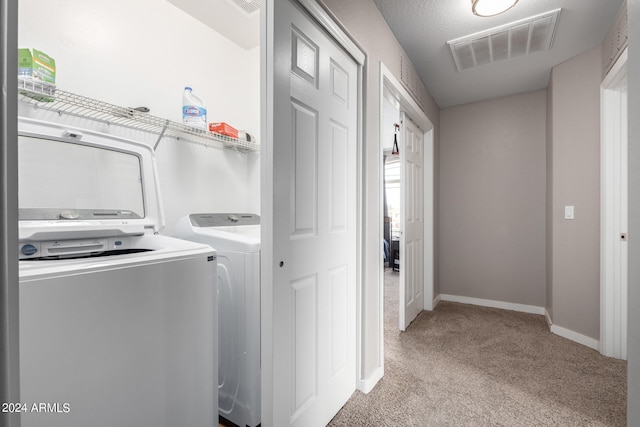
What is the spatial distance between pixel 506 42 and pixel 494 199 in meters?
1.70

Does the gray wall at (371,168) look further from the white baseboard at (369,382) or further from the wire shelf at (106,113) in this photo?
the wire shelf at (106,113)

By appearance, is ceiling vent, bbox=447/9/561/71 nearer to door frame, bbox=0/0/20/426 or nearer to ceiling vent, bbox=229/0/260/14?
ceiling vent, bbox=229/0/260/14

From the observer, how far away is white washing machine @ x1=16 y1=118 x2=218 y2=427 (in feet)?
2.56

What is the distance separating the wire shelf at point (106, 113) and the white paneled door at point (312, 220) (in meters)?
0.91

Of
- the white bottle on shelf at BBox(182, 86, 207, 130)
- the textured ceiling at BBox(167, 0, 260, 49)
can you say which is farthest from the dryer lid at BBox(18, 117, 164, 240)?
the textured ceiling at BBox(167, 0, 260, 49)

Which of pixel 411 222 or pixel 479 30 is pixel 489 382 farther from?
pixel 479 30

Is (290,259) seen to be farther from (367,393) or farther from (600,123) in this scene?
(600,123)

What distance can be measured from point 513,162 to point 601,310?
5.46 ft

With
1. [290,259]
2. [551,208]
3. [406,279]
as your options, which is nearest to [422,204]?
[406,279]

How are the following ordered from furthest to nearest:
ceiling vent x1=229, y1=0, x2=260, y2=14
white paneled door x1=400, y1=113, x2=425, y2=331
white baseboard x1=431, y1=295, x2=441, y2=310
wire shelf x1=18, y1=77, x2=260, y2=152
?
white baseboard x1=431, y1=295, x2=441, y2=310 → white paneled door x1=400, y1=113, x2=425, y2=331 → ceiling vent x1=229, y1=0, x2=260, y2=14 → wire shelf x1=18, y1=77, x2=260, y2=152

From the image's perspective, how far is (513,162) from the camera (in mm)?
3309

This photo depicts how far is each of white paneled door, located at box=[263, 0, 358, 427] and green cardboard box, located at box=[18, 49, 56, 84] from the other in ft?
3.23

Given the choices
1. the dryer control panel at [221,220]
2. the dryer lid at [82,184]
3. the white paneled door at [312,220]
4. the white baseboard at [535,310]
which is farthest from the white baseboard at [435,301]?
the dryer lid at [82,184]

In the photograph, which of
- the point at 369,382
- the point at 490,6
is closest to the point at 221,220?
the point at 369,382
